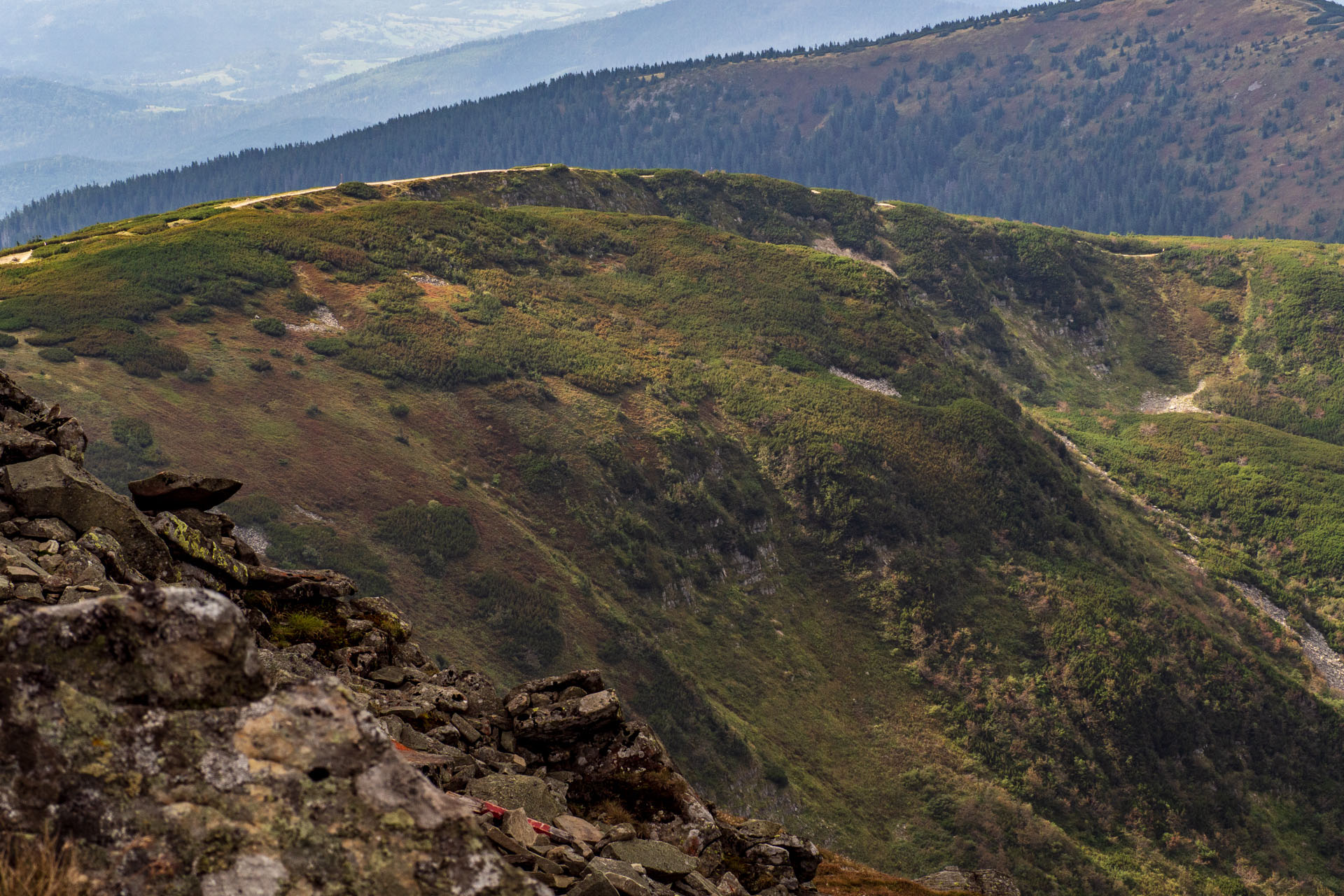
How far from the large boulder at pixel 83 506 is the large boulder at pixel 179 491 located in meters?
2.76

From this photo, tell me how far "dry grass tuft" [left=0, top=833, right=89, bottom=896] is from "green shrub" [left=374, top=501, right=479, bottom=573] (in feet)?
164

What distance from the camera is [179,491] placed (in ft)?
66.4

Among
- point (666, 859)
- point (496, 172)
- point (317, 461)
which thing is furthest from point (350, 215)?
point (666, 859)

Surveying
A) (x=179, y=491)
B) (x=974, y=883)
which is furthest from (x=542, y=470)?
(x=179, y=491)

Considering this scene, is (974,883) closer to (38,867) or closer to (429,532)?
(38,867)

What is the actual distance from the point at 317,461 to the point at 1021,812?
45.6 metres

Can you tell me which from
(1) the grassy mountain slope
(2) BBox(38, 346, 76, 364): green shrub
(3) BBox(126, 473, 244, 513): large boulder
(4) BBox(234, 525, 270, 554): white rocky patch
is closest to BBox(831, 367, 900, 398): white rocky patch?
(1) the grassy mountain slope

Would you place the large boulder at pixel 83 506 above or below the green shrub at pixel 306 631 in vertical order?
above

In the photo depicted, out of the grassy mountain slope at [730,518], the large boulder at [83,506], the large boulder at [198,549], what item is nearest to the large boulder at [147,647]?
the large boulder at [83,506]

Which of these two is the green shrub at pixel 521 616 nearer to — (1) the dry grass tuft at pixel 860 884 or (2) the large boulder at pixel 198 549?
(1) the dry grass tuft at pixel 860 884

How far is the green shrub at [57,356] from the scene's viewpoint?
5953cm

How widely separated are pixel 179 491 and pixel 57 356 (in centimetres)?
4819

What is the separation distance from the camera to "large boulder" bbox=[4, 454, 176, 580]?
51.7 feet

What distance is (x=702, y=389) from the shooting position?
281 ft
